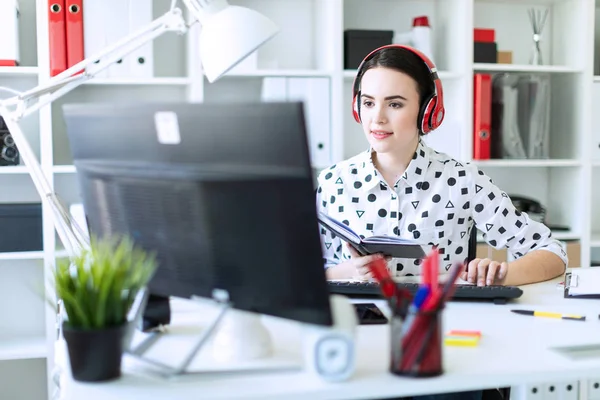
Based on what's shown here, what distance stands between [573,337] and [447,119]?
195cm

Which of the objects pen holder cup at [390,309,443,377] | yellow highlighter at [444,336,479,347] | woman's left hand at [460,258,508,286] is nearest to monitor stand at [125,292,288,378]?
pen holder cup at [390,309,443,377]

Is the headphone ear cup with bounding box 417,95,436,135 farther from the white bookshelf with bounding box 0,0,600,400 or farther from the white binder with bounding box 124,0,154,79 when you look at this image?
the white binder with bounding box 124,0,154,79

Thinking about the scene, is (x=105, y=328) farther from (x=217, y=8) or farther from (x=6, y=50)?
(x=6, y=50)

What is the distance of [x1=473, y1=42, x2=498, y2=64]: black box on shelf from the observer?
120 inches

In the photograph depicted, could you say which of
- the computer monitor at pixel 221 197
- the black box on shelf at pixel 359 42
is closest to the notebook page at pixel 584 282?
the computer monitor at pixel 221 197

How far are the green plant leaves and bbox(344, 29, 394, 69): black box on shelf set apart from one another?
2088 millimetres

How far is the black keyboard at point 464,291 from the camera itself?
1.42 meters

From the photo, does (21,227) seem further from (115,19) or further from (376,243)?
(376,243)

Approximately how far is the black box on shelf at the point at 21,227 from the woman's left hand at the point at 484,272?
1.73m

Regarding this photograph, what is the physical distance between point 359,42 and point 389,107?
112 centimetres

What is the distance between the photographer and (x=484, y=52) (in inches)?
120

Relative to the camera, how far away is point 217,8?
136 centimetres

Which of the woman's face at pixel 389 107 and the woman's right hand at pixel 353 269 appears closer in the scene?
the woman's right hand at pixel 353 269

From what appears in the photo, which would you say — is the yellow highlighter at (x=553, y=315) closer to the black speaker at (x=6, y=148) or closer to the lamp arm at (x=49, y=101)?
the lamp arm at (x=49, y=101)
